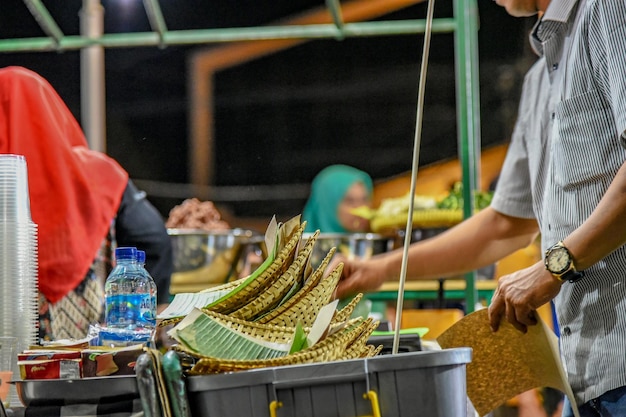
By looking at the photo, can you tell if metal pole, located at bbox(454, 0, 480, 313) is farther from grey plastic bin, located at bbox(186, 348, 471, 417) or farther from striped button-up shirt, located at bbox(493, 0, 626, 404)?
grey plastic bin, located at bbox(186, 348, 471, 417)

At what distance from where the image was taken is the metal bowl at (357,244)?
11.4 feet

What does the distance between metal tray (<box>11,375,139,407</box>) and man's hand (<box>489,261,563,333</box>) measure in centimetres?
74

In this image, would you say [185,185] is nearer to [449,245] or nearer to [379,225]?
[379,225]

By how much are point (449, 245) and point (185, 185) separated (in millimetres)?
6708

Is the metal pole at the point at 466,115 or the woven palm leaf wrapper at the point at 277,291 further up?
the metal pole at the point at 466,115

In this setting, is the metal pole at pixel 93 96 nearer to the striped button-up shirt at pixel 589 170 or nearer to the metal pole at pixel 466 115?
the metal pole at pixel 466 115

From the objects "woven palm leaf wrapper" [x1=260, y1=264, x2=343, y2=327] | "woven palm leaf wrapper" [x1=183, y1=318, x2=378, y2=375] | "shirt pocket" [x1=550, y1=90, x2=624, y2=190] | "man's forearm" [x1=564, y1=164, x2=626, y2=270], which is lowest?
"woven palm leaf wrapper" [x1=183, y1=318, x2=378, y2=375]

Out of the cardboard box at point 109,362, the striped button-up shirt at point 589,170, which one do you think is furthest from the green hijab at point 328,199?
the cardboard box at point 109,362

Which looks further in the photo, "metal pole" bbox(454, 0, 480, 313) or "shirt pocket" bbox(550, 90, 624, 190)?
"metal pole" bbox(454, 0, 480, 313)

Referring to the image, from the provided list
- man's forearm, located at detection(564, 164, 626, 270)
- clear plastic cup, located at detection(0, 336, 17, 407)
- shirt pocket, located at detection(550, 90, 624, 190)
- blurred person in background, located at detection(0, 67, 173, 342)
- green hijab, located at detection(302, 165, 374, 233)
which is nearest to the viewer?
clear plastic cup, located at detection(0, 336, 17, 407)

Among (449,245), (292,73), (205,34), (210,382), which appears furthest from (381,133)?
(210,382)

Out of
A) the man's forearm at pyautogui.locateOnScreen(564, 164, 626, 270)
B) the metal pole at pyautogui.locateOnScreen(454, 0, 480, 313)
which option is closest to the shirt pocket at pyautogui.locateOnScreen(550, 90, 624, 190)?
the man's forearm at pyautogui.locateOnScreen(564, 164, 626, 270)

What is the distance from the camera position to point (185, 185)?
8.73 metres

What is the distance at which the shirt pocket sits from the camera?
165cm
